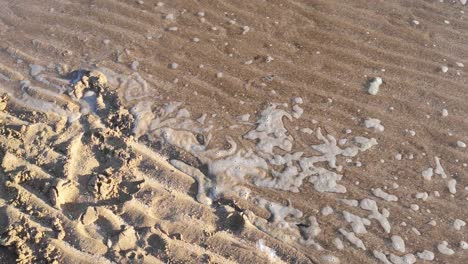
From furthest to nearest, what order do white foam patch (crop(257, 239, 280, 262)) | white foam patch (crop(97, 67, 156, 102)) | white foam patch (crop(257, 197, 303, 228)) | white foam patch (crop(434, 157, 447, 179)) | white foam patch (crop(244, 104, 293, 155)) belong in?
white foam patch (crop(97, 67, 156, 102)) → white foam patch (crop(244, 104, 293, 155)) → white foam patch (crop(434, 157, 447, 179)) → white foam patch (crop(257, 197, 303, 228)) → white foam patch (crop(257, 239, 280, 262))

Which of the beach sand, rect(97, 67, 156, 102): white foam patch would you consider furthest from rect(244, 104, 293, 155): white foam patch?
rect(97, 67, 156, 102): white foam patch

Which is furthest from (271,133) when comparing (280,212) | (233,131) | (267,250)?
(267,250)

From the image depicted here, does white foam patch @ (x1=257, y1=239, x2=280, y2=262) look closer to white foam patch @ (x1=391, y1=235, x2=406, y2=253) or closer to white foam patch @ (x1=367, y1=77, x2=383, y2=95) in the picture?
white foam patch @ (x1=391, y1=235, x2=406, y2=253)

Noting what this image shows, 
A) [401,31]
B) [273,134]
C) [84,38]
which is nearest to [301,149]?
[273,134]

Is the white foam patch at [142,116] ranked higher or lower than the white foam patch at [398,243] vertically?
higher

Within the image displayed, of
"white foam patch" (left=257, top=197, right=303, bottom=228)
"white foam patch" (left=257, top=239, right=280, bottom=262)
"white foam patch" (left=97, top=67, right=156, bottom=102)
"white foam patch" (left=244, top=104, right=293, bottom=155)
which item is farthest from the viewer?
"white foam patch" (left=97, top=67, right=156, bottom=102)

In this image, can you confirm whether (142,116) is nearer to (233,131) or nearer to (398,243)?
(233,131)

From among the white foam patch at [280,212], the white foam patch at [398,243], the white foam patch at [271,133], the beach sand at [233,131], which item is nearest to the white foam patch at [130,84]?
the beach sand at [233,131]

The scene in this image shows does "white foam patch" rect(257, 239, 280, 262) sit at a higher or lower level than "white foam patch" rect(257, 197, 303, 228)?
lower

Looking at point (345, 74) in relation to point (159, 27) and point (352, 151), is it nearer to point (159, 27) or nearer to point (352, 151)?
point (352, 151)

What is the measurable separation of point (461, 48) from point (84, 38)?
329 cm

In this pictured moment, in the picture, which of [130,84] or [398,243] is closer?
[398,243]

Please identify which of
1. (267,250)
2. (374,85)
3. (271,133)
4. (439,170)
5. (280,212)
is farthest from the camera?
(374,85)

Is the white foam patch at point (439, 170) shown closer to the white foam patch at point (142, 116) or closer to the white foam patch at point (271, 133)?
the white foam patch at point (271, 133)
